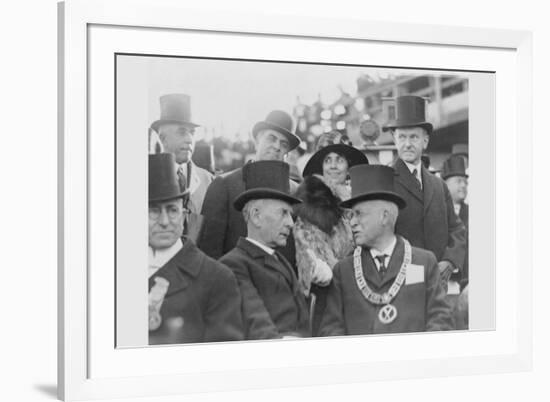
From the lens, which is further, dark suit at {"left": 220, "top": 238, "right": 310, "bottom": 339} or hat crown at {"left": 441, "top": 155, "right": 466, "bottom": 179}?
hat crown at {"left": 441, "top": 155, "right": 466, "bottom": 179}

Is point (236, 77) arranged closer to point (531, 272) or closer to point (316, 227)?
point (316, 227)

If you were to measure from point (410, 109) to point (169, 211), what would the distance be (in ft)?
3.17

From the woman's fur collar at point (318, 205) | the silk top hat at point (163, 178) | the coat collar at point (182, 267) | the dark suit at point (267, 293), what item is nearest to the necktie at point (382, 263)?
the woman's fur collar at point (318, 205)

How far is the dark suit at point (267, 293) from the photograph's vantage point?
364 cm

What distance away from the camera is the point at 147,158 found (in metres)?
3.50

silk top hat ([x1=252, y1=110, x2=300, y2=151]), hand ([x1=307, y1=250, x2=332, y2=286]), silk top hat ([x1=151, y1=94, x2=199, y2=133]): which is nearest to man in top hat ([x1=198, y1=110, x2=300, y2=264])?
silk top hat ([x1=252, y1=110, x2=300, y2=151])

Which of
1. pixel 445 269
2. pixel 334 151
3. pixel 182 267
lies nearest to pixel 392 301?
pixel 445 269

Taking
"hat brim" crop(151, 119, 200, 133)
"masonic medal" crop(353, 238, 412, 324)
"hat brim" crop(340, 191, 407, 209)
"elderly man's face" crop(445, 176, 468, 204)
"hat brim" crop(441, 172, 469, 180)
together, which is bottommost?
"masonic medal" crop(353, 238, 412, 324)

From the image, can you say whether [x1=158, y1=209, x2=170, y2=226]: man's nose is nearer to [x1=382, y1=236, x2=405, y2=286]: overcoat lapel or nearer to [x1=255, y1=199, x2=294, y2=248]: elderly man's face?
[x1=255, y1=199, x2=294, y2=248]: elderly man's face

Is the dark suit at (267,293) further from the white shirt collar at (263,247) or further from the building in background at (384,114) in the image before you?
the building in background at (384,114)

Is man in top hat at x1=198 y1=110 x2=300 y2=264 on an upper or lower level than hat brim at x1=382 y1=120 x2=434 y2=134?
lower

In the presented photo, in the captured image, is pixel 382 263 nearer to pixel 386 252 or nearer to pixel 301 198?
pixel 386 252

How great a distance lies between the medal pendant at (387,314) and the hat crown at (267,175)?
0.56 metres

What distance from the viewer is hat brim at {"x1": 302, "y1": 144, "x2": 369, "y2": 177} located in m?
3.72
